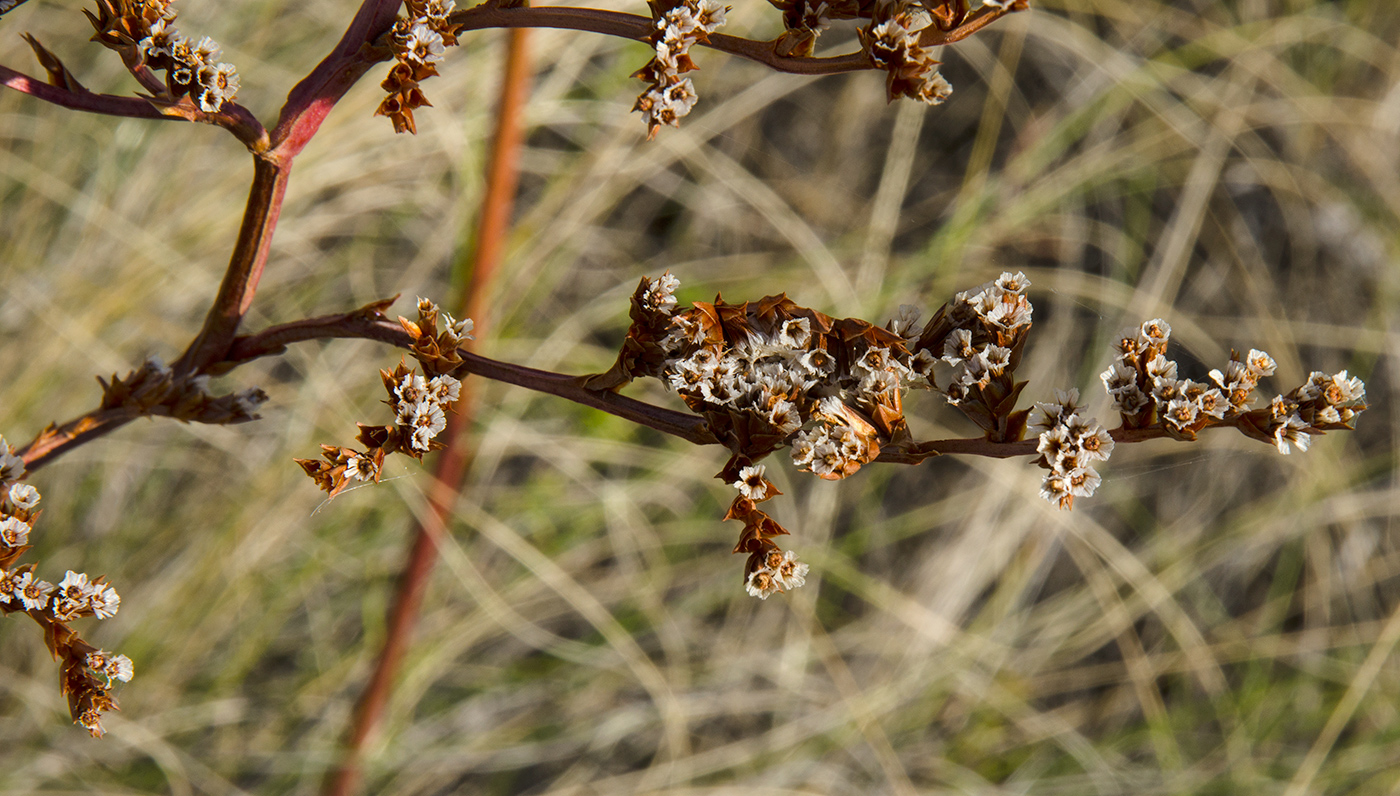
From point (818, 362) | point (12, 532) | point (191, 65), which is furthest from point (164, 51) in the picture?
point (818, 362)

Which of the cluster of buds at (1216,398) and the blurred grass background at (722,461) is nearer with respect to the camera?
the cluster of buds at (1216,398)

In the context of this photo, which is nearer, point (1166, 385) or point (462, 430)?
point (1166, 385)

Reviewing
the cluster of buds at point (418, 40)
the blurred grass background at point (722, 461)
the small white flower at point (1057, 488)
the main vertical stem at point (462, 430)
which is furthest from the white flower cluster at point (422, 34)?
the blurred grass background at point (722, 461)

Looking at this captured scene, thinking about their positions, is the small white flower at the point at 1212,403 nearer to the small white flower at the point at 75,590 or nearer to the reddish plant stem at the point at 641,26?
the reddish plant stem at the point at 641,26

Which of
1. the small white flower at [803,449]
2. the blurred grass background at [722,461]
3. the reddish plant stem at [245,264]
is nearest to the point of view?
the small white flower at [803,449]

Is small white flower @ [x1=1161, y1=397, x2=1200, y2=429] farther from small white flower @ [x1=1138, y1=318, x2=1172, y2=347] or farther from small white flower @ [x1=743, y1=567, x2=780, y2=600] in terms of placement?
small white flower @ [x1=743, y1=567, x2=780, y2=600]

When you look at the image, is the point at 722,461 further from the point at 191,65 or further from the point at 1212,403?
the point at 191,65
